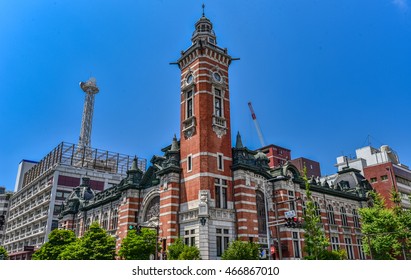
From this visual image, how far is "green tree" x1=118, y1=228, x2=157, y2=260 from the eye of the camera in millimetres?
31312

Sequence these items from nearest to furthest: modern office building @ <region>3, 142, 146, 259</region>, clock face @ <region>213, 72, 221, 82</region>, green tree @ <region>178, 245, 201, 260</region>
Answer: green tree @ <region>178, 245, 201, 260</region> → clock face @ <region>213, 72, 221, 82</region> → modern office building @ <region>3, 142, 146, 259</region>

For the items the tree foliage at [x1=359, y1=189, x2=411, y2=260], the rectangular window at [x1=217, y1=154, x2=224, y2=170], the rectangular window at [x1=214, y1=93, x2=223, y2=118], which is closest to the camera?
the rectangular window at [x1=217, y1=154, x2=224, y2=170]

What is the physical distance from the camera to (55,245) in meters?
41.3

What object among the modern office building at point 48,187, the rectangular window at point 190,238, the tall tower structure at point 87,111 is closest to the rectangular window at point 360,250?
the rectangular window at point 190,238

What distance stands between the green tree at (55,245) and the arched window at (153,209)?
10.2 meters

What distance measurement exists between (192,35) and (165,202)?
71.2 ft

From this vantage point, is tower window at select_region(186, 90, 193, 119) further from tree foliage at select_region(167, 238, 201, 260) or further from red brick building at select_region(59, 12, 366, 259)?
tree foliage at select_region(167, 238, 201, 260)

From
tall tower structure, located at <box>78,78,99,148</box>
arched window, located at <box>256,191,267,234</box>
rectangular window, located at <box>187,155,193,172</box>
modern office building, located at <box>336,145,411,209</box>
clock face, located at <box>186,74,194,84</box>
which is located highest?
tall tower structure, located at <box>78,78,99,148</box>

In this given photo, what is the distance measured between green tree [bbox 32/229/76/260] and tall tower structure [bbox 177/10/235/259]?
16560 mm

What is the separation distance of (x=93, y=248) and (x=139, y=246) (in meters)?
6.14

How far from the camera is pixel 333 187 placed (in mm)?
53500

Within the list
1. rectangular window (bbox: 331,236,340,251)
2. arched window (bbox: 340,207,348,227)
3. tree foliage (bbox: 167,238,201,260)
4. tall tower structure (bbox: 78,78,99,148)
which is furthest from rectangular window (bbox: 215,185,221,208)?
tall tower structure (bbox: 78,78,99,148)

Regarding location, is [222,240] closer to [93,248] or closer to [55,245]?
[93,248]

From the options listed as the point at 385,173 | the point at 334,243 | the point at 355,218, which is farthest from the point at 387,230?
the point at 385,173
